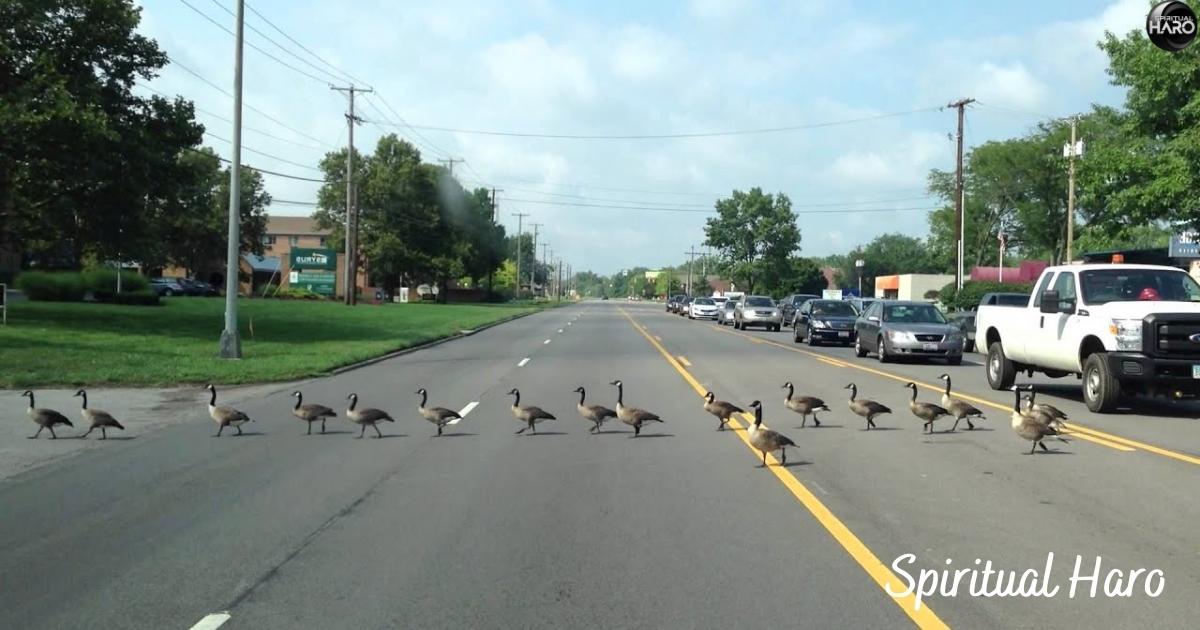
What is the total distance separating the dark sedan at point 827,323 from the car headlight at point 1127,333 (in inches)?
798

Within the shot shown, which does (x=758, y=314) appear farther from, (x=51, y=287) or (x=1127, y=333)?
(x=1127, y=333)

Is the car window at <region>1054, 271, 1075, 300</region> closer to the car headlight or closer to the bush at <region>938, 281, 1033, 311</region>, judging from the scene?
the car headlight

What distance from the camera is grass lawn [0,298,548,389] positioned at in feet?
65.5

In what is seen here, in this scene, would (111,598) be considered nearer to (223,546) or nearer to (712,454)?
(223,546)

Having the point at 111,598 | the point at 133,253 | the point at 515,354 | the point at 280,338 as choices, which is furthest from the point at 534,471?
the point at 133,253

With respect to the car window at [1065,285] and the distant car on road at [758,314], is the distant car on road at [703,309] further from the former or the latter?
the car window at [1065,285]

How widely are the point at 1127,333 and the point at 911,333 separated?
11430mm

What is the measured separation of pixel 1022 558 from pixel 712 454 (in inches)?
188

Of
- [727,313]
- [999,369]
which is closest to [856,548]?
[999,369]

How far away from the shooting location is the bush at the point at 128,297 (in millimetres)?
52294

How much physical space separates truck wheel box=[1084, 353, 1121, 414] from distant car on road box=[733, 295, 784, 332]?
1366 inches

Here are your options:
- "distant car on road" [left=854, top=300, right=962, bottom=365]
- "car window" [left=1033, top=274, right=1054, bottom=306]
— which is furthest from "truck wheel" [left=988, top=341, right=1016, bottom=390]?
"distant car on road" [left=854, top=300, right=962, bottom=365]

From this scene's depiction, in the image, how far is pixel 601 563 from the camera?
6.75 m

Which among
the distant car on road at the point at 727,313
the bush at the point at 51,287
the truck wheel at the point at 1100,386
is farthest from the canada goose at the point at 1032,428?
the bush at the point at 51,287
